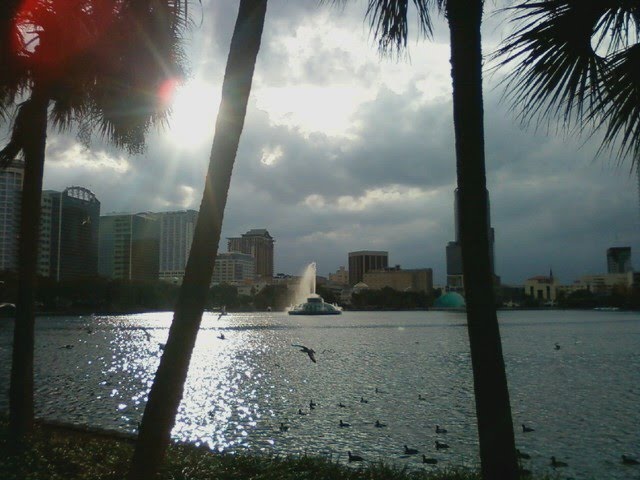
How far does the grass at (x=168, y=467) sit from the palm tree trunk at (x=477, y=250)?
4.12 meters

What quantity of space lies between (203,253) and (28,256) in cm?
496

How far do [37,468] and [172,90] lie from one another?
5.38m

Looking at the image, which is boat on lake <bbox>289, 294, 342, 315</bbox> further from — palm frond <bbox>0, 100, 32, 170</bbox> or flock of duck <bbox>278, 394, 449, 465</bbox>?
palm frond <bbox>0, 100, 32, 170</bbox>

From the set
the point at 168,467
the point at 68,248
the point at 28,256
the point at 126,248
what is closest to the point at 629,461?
the point at 168,467

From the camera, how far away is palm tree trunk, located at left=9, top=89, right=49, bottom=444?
880cm

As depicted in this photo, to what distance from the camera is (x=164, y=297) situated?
148m

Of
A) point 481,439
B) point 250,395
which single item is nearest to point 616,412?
point 250,395

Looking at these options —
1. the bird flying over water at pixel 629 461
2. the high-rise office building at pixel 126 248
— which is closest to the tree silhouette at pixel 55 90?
the bird flying over water at pixel 629 461

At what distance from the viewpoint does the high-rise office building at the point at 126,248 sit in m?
179

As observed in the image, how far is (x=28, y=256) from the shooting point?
8.89 metres

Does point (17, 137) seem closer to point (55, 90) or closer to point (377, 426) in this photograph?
point (55, 90)

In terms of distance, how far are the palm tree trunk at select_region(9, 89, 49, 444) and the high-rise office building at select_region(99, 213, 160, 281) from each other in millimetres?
176212

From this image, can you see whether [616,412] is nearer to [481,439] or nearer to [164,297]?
[481,439]

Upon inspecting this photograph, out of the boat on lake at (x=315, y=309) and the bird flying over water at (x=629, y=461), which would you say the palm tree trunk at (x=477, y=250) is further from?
the boat on lake at (x=315, y=309)
